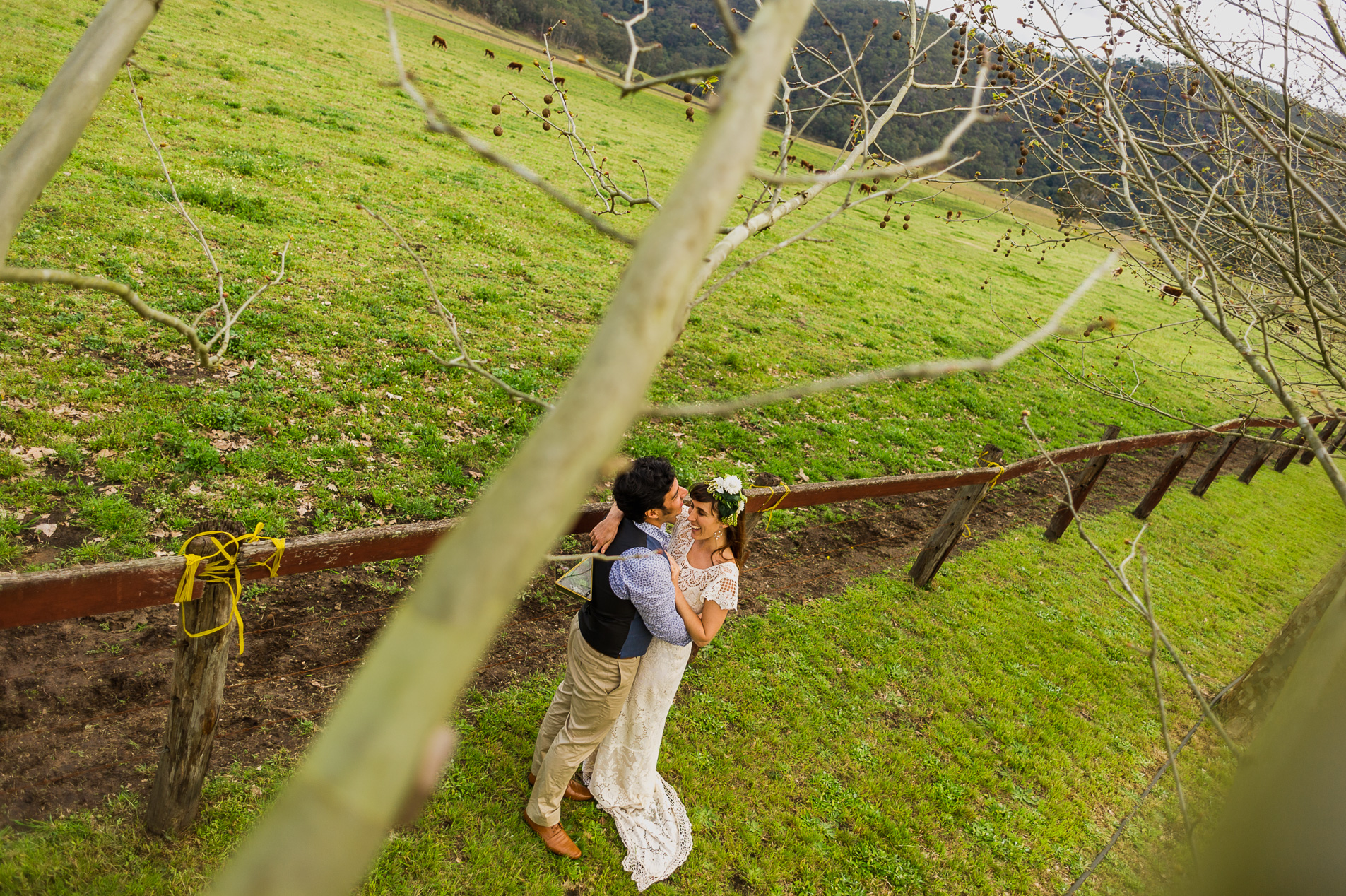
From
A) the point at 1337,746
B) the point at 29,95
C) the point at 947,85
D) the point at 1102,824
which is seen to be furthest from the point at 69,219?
the point at 1102,824

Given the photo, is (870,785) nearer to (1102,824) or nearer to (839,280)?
(1102,824)

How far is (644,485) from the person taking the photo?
3.32 m

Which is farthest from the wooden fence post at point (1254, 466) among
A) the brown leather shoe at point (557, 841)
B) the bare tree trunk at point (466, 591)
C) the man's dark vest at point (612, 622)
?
the bare tree trunk at point (466, 591)

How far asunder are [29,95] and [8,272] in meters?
13.7

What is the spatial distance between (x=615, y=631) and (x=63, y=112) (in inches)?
106

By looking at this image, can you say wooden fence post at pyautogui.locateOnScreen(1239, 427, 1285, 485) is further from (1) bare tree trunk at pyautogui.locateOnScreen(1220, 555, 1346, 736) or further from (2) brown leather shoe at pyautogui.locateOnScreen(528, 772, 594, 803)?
(2) brown leather shoe at pyautogui.locateOnScreen(528, 772, 594, 803)

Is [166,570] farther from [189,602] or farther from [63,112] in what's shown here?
[63,112]

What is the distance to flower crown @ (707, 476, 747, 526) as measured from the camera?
11.0ft

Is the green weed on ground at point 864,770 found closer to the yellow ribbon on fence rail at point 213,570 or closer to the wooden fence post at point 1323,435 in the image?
the yellow ribbon on fence rail at point 213,570

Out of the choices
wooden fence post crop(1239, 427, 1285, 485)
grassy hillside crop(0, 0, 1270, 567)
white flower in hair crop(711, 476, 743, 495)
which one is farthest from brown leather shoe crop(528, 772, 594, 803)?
wooden fence post crop(1239, 427, 1285, 485)

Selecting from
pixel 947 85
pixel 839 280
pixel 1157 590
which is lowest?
pixel 1157 590

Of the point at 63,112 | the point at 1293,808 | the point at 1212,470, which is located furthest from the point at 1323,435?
the point at 63,112

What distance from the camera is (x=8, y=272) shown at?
113 cm

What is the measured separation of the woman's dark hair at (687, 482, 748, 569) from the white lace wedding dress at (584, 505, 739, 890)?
0.15 m
